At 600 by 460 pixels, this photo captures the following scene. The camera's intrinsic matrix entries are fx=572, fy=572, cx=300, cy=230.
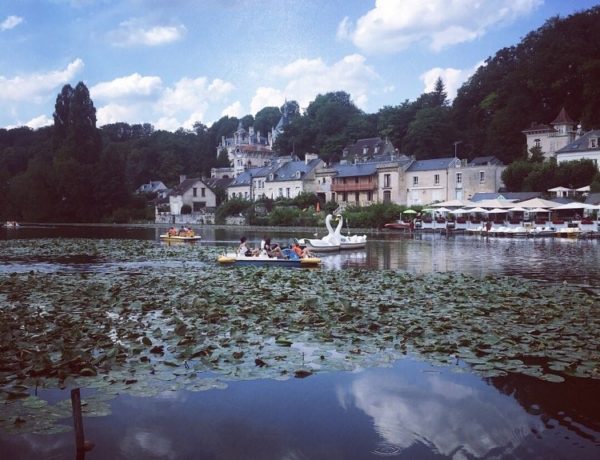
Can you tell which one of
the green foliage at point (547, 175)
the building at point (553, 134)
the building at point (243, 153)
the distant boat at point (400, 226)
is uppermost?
the building at point (243, 153)

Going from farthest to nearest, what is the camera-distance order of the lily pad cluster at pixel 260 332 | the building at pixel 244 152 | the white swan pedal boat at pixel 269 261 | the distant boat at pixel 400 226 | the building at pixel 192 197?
the building at pixel 244 152
the building at pixel 192 197
the distant boat at pixel 400 226
the white swan pedal boat at pixel 269 261
the lily pad cluster at pixel 260 332

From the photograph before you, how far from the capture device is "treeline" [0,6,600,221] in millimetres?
78312

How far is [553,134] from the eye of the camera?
72188 mm

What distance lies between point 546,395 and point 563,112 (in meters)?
73.1

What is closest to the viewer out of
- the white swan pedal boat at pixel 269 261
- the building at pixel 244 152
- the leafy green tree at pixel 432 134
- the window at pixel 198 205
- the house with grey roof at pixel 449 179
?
the white swan pedal boat at pixel 269 261

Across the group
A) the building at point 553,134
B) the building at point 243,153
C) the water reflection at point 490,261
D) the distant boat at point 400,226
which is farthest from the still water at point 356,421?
the building at point 243,153

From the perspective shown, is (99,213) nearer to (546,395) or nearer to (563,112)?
(563,112)

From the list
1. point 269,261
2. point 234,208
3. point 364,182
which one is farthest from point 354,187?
point 269,261

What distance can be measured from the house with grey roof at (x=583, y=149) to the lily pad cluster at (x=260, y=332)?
52.3 metres

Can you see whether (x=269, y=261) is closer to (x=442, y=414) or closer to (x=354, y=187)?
(x=442, y=414)

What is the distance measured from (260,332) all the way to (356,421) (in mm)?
4101

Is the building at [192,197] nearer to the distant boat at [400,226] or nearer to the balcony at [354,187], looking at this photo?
the balcony at [354,187]

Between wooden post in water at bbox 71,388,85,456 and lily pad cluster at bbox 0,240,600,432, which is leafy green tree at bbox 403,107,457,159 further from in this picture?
wooden post in water at bbox 71,388,85,456

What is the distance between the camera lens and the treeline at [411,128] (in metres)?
78.3
